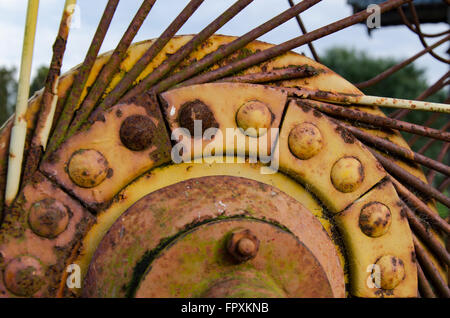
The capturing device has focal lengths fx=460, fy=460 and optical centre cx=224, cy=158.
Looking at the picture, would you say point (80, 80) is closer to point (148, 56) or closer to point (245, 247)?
point (148, 56)

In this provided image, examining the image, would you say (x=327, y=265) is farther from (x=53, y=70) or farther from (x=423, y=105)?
(x=53, y=70)

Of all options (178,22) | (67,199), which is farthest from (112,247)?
(178,22)

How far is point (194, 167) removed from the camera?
46.7 inches

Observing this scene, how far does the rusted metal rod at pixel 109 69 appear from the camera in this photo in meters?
1.16

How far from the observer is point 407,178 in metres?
1.39

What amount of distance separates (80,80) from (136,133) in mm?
220

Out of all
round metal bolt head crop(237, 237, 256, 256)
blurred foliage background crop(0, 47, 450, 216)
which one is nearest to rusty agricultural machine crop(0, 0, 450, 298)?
round metal bolt head crop(237, 237, 256, 256)

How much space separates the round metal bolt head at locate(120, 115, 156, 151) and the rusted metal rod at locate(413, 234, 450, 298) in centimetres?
85

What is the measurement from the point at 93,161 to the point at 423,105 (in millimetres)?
959

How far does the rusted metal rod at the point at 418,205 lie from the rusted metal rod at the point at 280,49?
47 centimetres

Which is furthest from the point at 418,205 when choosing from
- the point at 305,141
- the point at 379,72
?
the point at 379,72

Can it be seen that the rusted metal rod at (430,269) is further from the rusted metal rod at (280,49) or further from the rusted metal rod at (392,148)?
the rusted metal rod at (280,49)

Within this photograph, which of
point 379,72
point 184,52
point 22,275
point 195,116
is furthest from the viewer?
point 379,72
